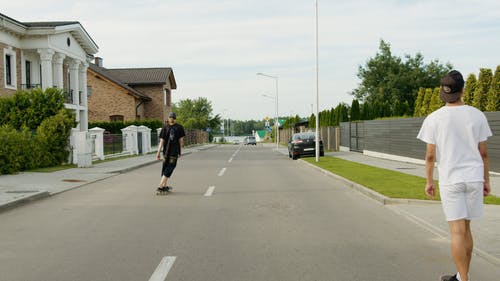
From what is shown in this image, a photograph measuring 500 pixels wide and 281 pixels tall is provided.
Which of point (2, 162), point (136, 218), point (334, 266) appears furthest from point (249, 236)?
point (2, 162)

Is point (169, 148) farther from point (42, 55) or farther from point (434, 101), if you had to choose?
point (42, 55)

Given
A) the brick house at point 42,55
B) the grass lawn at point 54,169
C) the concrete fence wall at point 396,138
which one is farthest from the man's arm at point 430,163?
the brick house at point 42,55

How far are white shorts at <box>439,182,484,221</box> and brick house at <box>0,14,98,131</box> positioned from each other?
24.6 meters

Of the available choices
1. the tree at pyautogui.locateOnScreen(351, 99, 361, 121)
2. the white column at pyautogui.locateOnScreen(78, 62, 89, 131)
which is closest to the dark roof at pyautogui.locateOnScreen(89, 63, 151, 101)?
the white column at pyautogui.locateOnScreen(78, 62, 89, 131)

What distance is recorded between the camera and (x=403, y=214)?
8516mm

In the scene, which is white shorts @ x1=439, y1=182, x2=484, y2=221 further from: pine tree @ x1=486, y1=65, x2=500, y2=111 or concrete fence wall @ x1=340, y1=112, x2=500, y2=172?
pine tree @ x1=486, y1=65, x2=500, y2=111

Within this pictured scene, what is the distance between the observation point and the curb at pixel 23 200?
30.5ft

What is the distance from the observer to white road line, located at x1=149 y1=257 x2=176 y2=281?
473 cm

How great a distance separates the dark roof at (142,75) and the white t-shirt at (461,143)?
49267 mm

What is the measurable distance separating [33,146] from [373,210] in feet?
44.6

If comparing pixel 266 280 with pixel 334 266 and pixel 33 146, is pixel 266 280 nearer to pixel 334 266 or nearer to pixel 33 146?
pixel 334 266

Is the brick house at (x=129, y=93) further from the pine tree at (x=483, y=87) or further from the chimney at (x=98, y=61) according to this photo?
the pine tree at (x=483, y=87)

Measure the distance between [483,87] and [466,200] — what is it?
51.7 ft

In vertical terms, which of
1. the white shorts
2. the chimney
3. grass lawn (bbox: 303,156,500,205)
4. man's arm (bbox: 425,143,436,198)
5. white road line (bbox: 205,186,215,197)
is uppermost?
the chimney
